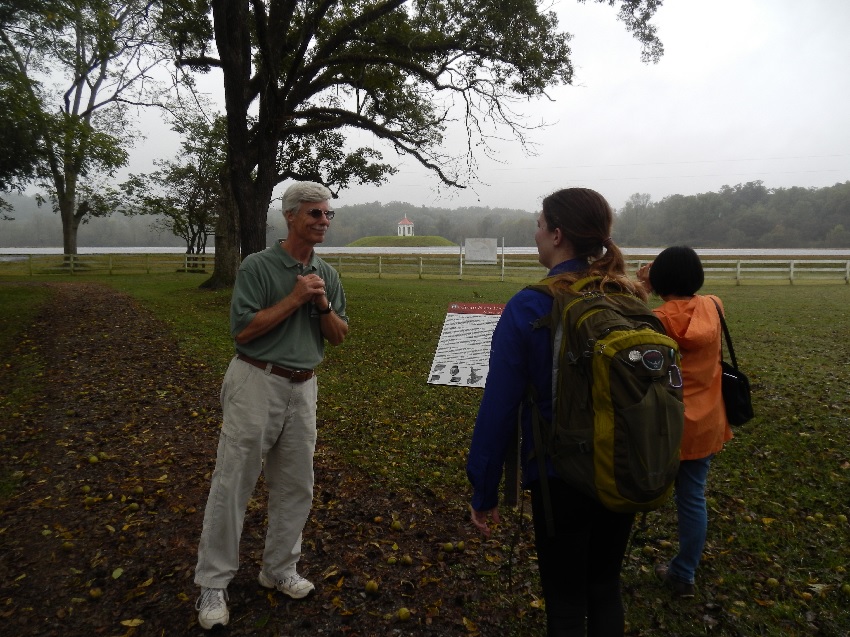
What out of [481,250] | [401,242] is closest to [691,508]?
[481,250]

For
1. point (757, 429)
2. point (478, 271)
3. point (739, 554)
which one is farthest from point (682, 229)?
point (739, 554)

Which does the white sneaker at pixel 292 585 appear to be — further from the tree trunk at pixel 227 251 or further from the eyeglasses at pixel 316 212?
the tree trunk at pixel 227 251

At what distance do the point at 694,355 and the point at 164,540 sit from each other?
3.71 m

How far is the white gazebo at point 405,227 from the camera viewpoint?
239 feet

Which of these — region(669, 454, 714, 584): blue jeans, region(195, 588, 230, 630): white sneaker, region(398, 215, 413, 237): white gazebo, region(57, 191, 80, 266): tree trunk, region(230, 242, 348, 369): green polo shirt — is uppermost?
region(398, 215, 413, 237): white gazebo

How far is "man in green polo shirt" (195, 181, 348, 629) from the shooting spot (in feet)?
8.72

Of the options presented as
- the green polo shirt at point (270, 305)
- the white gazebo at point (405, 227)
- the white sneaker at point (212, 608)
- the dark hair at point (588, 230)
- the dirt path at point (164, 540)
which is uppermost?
the white gazebo at point (405, 227)

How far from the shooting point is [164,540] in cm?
378

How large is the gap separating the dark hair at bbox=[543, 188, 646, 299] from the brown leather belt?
1.49 m

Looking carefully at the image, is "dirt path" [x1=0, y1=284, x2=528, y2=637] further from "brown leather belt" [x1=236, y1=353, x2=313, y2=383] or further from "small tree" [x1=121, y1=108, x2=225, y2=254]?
"small tree" [x1=121, y1=108, x2=225, y2=254]

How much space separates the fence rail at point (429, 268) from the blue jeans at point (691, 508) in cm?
2560

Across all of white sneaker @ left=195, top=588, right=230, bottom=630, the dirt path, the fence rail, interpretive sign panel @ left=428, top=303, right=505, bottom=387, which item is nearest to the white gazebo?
the fence rail

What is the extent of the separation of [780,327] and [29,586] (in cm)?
1496

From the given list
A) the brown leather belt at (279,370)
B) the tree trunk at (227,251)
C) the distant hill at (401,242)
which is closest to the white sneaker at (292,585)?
the brown leather belt at (279,370)
